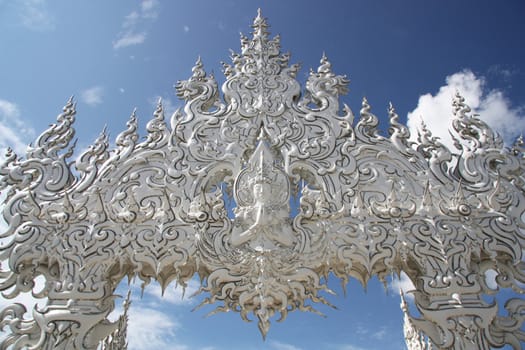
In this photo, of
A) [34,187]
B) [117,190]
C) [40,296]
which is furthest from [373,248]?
[34,187]

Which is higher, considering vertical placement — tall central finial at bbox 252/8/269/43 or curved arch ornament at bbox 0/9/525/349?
tall central finial at bbox 252/8/269/43

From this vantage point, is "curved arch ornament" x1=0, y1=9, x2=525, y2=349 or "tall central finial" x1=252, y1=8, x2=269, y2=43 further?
"tall central finial" x1=252, y1=8, x2=269, y2=43

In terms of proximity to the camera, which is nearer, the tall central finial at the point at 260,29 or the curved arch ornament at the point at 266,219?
the curved arch ornament at the point at 266,219

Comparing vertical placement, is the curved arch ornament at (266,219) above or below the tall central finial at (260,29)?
below

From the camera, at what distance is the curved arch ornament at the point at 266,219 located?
462 cm

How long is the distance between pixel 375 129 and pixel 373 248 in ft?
6.53

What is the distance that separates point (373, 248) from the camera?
4.90 m

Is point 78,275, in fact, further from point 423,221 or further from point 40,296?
point 423,221

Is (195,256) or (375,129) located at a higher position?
(375,129)

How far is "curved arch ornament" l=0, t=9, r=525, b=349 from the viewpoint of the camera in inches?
182

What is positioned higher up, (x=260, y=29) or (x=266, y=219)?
(x=260, y=29)

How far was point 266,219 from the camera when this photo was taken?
199 inches

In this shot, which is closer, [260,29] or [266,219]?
[266,219]

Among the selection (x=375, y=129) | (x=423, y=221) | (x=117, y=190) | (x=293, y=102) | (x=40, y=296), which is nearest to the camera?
(x=40, y=296)
